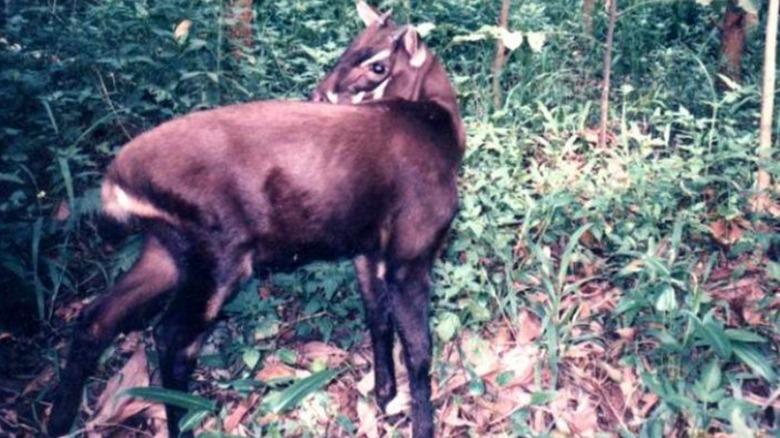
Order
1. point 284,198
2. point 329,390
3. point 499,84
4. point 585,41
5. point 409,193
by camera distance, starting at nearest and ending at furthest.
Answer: point 284,198, point 409,193, point 329,390, point 499,84, point 585,41

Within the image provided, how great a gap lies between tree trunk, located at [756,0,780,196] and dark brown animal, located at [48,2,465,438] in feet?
4.85

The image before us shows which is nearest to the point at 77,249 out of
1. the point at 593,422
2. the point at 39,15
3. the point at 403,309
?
the point at 403,309

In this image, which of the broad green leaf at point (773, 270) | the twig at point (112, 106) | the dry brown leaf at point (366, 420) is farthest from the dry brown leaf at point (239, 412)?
the broad green leaf at point (773, 270)

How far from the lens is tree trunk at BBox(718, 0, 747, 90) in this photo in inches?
182

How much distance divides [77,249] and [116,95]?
1.00 m

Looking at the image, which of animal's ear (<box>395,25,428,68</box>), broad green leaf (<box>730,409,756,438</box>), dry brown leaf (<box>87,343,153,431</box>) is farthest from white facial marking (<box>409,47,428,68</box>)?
broad green leaf (<box>730,409,756,438</box>)

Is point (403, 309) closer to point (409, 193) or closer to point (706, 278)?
point (409, 193)

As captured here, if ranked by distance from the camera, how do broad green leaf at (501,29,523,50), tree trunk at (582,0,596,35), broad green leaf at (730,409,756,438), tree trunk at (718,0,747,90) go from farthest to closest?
1. tree trunk at (582,0,596,35)
2. tree trunk at (718,0,747,90)
3. broad green leaf at (501,29,523,50)
4. broad green leaf at (730,409,756,438)

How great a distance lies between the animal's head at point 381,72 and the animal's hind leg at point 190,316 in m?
0.99

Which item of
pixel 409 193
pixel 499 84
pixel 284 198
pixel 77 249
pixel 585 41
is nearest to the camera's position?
pixel 284 198

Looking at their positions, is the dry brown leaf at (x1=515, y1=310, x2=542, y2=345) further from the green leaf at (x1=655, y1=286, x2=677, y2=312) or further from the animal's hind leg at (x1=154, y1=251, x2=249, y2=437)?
the animal's hind leg at (x1=154, y1=251, x2=249, y2=437)

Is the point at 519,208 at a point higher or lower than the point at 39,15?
lower

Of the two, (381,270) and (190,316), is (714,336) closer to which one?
(381,270)

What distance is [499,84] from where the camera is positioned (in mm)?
4848
